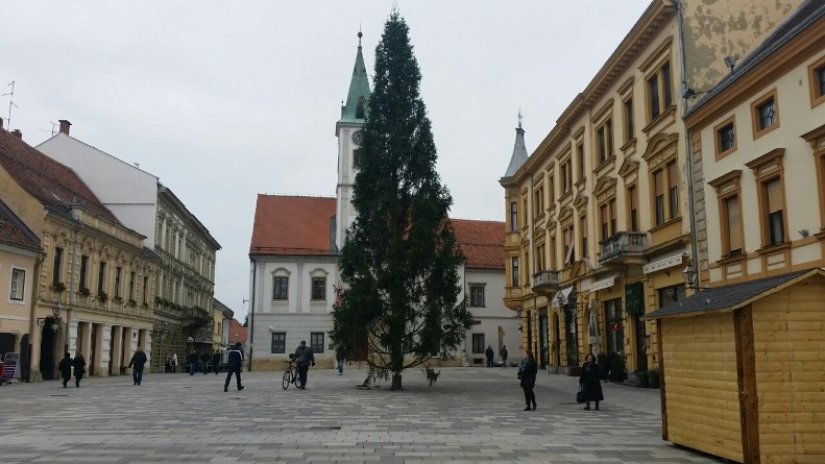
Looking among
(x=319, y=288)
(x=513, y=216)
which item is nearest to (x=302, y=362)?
(x=513, y=216)

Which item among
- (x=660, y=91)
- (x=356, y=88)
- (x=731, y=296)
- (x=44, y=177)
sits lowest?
(x=731, y=296)

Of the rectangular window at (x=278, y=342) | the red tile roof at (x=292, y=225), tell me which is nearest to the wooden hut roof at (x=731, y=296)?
the rectangular window at (x=278, y=342)

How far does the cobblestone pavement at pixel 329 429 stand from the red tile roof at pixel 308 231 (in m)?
35.2

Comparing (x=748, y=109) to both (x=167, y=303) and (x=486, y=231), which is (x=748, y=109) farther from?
(x=486, y=231)

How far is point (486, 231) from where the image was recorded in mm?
67188

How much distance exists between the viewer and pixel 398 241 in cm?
2680

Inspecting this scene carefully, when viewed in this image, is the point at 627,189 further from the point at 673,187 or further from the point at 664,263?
the point at 664,263

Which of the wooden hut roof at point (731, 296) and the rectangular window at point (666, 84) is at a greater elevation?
the rectangular window at point (666, 84)

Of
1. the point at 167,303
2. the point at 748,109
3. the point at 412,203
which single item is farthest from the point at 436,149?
the point at 167,303

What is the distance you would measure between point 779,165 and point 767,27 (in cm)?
881

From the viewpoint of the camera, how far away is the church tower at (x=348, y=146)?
190ft

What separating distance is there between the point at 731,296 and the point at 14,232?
30.9m

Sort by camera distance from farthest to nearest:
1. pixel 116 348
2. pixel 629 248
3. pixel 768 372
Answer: pixel 116 348 < pixel 629 248 < pixel 768 372

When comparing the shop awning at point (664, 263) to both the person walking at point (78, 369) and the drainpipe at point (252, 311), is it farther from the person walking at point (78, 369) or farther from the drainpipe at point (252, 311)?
the drainpipe at point (252, 311)
